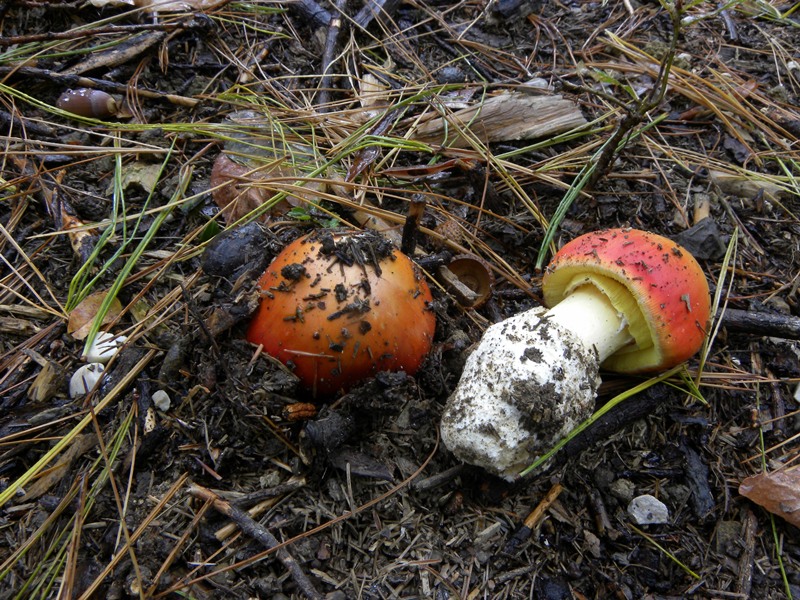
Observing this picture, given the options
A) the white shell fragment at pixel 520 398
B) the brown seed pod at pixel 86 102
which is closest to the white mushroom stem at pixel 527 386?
the white shell fragment at pixel 520 398

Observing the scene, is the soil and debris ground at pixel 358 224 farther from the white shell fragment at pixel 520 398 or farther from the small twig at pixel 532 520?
the white shell fragment at pixel 520 398

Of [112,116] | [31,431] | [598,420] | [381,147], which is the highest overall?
[112,116]

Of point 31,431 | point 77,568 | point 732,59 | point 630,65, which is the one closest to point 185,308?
point 31,431

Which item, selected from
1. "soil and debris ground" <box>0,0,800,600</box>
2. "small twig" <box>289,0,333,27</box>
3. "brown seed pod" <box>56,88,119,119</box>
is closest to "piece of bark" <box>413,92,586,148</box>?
"soil and debris ground" <box>0,0,800,600</box>

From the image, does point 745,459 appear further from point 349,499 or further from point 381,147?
point 381,147

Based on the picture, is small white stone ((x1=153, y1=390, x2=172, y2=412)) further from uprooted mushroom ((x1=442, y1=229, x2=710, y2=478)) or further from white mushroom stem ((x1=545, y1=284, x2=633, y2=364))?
white mushroom stem ((x1=545, y1=284, x2=633, y2=364))

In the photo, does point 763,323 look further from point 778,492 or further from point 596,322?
point 596,322
